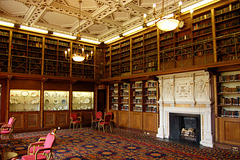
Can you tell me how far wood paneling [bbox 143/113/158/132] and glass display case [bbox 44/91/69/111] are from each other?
4.58 metres

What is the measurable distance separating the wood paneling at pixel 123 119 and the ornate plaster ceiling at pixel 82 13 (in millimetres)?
4529

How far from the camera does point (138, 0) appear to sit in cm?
787

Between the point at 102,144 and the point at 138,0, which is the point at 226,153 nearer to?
the point at 102,144

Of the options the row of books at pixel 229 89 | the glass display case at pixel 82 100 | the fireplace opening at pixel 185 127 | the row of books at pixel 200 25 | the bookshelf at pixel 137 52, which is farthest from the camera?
the glass display case at pixel 82 100

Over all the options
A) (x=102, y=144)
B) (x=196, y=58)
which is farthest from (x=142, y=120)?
(x=196, y=58)

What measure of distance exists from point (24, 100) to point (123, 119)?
5177 millimetres

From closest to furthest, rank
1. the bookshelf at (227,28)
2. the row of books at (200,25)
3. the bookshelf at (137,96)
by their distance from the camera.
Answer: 1. the bookshelf at (227,28)
2. the row of books at (200,25)
3. the bookshelf at (137,96)

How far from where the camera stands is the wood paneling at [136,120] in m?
9.29

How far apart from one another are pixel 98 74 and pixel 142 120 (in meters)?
4.68

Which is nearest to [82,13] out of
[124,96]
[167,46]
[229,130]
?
[167,46]

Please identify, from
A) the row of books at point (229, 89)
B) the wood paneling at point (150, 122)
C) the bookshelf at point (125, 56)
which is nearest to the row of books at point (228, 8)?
the row of books at point (229, 89)

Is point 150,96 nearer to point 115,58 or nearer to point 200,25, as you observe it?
point 115,58

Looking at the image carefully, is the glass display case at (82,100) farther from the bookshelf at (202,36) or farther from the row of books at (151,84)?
the bookshelf at (202,36)

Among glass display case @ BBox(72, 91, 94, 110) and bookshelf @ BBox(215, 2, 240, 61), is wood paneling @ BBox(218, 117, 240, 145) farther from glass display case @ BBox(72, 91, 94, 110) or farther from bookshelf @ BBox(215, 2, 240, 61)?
glass display case @ BBox(72, 91, 94, 110)
